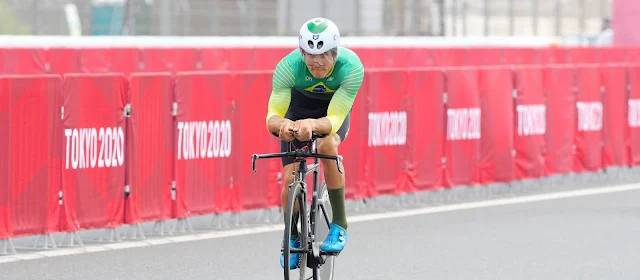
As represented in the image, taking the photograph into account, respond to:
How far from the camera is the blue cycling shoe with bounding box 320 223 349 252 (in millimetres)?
8867

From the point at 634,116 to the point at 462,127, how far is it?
12.6 ft

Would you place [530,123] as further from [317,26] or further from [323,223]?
[317,26]

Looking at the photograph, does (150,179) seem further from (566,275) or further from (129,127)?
(566,275)

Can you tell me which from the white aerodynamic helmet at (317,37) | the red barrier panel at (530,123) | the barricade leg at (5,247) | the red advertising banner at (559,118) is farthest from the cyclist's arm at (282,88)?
the red advertising banner at (559,118)

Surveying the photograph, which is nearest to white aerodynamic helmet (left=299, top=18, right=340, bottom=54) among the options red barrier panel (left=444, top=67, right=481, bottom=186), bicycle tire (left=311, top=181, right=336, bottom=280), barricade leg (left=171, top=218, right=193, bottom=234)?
bicycle tire (left=311, top=181, right=336, bottom=280)

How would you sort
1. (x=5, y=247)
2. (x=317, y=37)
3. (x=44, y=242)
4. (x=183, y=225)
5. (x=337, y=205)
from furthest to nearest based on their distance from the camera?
(x=183, y=225) → (x=44, y=242) → (x=5, y=247) → (x=337, y=205) → (x=317, y=37)

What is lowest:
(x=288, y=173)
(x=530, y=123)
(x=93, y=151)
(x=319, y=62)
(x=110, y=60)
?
(x=288, y=173)

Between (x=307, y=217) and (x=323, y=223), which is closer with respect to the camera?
(x=307, y=217)

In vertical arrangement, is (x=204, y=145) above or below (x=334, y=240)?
above

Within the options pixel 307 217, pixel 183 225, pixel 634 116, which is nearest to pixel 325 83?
pixel 307 217

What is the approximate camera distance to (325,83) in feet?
28.9

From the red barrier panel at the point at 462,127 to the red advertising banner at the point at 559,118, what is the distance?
1342 millimetres

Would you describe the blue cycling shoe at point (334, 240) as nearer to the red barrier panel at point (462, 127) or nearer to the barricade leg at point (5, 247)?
the barricade leg at point (5, 247)

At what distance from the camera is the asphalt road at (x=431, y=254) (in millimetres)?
10547
